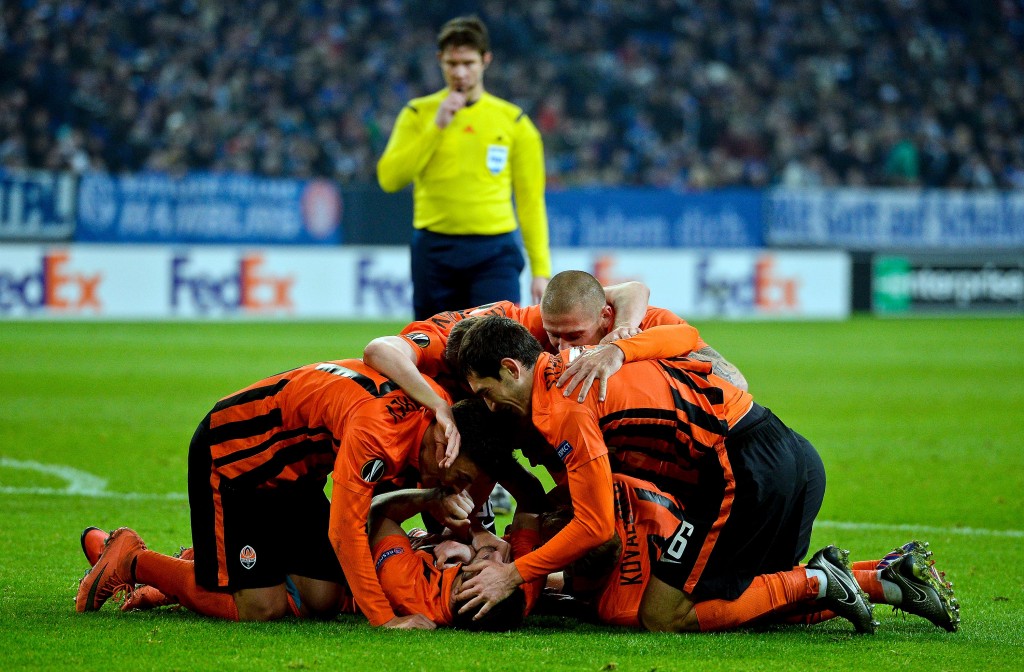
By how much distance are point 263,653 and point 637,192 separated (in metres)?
18.5

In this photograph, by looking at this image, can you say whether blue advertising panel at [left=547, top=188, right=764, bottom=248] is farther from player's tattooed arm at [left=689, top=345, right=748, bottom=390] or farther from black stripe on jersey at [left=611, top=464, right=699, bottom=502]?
black stripe on jersey at [left=611, top=464, right=699, bottom=502]

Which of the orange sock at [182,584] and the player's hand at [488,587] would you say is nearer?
the player's hand at [488,587]

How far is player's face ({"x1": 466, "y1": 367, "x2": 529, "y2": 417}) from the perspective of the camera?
13.6 ft

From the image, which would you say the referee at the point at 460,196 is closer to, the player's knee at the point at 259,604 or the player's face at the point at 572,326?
the player's face at the point at 572,326

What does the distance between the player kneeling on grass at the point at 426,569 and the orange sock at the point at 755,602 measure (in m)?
0.63

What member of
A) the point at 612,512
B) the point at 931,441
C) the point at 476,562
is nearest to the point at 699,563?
the point at 612,512

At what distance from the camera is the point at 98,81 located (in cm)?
A: 2198

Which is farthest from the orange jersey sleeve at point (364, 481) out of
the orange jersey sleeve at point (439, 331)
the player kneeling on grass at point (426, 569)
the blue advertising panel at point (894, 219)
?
the blue advertising panel at point (894, 219)

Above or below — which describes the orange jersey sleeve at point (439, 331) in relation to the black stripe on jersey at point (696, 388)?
above

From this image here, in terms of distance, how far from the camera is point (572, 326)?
4590mm

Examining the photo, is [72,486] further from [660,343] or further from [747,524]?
[747,524]

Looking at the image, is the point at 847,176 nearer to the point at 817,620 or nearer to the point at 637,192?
the point at 637,192

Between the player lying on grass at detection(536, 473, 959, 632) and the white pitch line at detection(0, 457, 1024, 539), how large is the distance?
1816mm

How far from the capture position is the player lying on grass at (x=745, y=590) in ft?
14.3
